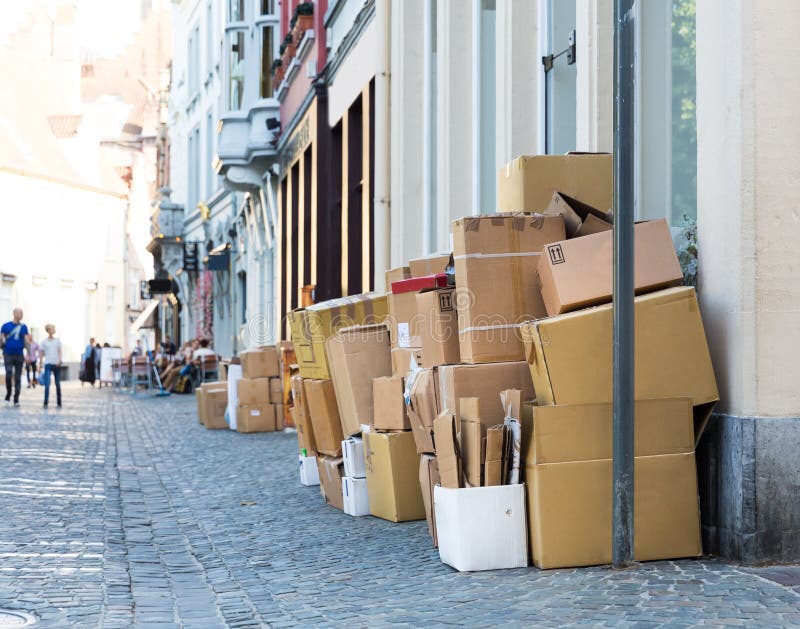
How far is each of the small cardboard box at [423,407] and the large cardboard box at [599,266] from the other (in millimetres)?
979

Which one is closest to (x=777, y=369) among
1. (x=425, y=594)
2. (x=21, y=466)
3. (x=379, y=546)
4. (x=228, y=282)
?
(x=425, y=594)

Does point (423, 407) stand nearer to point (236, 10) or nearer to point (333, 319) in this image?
point (333, 319)

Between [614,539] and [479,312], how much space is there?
1315 mm

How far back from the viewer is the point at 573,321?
19.1ft

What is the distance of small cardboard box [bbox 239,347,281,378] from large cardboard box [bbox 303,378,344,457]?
6.77 metres

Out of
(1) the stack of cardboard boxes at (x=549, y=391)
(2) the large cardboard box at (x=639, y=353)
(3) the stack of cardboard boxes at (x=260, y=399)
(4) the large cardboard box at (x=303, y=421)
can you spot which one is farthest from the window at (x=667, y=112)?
(3) the stack of cardboard boxes at (x=260, y=399)

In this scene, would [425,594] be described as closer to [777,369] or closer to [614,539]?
[614,539]

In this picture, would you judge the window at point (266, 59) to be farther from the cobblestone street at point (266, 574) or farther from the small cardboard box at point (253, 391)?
the cobblestone street at point (266, 574)

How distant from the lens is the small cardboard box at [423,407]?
21.9 ft

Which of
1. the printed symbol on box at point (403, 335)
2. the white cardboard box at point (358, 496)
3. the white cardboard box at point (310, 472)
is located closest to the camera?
the printed symbol on box at point (403, 335)

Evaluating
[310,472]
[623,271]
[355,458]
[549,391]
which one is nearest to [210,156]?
[310,472]

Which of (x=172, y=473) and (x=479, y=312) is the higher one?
(x=479, y=312)

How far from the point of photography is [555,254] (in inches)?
235

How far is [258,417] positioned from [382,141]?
4097 millimetres
